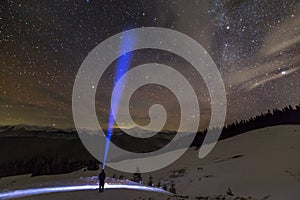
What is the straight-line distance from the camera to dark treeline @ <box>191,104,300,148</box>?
62.3 meters

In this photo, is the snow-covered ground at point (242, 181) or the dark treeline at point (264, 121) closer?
the snow-covered ground at point (242, 181)

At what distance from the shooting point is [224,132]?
75.4 m

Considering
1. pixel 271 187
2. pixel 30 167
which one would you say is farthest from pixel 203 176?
pixel 30 167

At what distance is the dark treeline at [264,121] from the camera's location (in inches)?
2453

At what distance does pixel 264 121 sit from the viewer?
68375 mm

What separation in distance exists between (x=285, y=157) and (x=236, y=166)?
563 cm

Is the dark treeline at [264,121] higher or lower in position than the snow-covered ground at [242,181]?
higher

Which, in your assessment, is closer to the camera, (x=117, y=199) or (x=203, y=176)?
(x=117, y=199)

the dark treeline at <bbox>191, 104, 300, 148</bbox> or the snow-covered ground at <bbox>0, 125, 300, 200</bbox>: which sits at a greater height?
the dark treeline at <bbox>191, 104, 300, 148</bbox>

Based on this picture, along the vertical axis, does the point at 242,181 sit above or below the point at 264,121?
below

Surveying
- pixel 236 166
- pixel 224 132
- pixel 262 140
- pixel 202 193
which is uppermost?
pixel 224 132

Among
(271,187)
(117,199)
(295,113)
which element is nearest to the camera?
(117,199)

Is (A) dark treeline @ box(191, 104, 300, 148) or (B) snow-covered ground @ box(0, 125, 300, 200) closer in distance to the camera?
(B) snow-covered ground @ box(0, 125, 300, 200)

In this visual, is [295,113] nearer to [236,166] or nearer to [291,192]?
[236,166]
